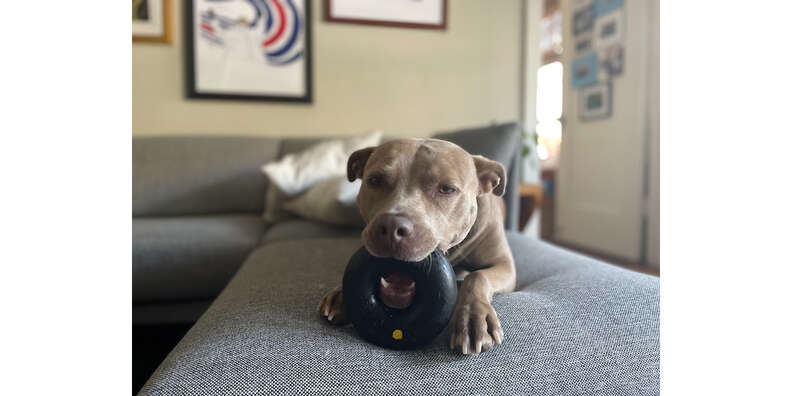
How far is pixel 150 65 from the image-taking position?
3281mm

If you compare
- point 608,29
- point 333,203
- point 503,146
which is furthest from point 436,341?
point 608,29

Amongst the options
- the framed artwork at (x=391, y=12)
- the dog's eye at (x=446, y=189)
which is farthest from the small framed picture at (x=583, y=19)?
the dog's eye at (x=446, y=189)

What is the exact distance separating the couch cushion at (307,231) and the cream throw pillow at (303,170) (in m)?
0.26

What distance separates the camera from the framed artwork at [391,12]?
3.44 metres

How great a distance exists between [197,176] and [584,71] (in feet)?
11.3

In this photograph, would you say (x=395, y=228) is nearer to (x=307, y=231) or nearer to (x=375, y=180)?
(x=375, y=180)

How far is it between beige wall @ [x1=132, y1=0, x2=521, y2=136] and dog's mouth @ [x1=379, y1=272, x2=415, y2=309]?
2.66 meters

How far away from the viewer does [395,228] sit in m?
0.92
